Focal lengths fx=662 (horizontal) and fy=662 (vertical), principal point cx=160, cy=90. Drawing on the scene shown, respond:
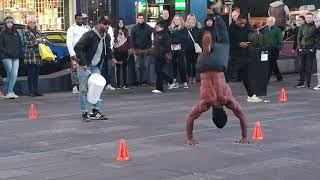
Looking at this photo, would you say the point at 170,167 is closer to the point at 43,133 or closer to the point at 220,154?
the point at 220,154

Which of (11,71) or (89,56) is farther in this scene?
(11,71)

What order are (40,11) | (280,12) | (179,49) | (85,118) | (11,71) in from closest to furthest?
(85,118), (11,71), (179,49), (40,11), (280,12)

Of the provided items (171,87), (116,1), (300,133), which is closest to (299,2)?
(116,1)

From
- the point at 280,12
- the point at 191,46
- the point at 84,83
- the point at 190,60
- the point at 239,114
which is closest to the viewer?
the point at 239,114

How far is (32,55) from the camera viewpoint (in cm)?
1525

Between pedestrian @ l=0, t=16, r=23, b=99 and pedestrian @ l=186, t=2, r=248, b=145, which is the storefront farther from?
pedestrian @ l=186, t=2, r=248, b=145

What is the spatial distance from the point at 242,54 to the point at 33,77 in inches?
194

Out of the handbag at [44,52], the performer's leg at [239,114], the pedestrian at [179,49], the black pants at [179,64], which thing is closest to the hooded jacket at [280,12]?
the pedestrian at [179,49]

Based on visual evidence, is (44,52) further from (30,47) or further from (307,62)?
(307,62)

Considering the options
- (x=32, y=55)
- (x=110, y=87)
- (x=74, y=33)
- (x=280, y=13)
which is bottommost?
(x=110, y=87)

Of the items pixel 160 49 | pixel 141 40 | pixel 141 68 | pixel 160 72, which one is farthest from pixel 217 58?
pixel 141 68

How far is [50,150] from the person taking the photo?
861 centimetres

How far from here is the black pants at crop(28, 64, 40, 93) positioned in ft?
50.0

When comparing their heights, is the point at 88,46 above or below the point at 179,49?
above
